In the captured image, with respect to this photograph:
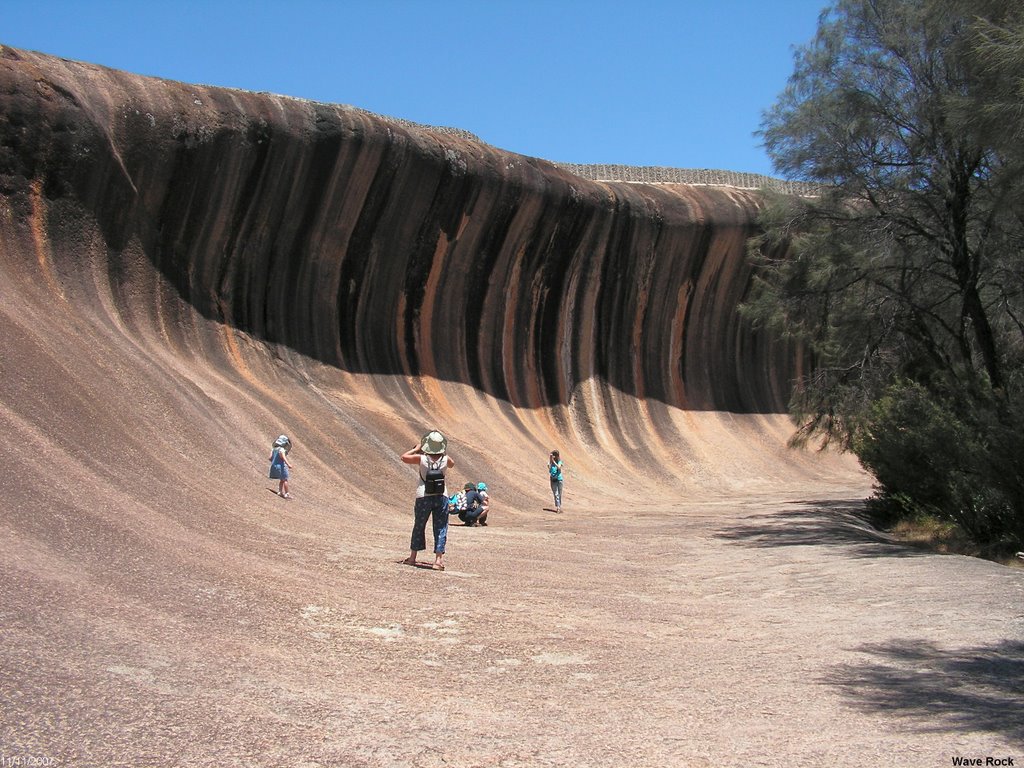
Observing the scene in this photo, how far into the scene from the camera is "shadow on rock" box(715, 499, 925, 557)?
45.1 ft

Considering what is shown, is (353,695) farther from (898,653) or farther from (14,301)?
(14,301)

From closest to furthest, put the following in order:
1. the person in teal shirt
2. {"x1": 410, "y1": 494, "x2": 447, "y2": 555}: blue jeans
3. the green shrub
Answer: {"x1": 410, "y1": 494, "x2": 447, "y2": 555}: blue jeans
the green shrub
the person in teal shirt

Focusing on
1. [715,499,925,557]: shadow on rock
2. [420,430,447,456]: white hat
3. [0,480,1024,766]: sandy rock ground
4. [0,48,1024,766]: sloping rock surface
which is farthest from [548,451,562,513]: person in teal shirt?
[420,430,447,456]: white hat

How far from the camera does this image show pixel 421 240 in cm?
2447

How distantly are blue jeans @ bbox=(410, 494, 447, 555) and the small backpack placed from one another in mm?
78

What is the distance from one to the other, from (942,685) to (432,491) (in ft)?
15.4

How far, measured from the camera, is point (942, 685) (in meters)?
5.81

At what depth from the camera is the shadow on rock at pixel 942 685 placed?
5.10 metres

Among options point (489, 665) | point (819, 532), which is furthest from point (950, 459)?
point (489, 665)

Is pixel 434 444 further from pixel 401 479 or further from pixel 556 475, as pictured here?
pixel 556 475

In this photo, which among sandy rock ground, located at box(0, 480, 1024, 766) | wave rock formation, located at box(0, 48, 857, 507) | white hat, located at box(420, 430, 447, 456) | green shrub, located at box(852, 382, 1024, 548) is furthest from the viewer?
wave rock formation, located at box(0, 48, 857, 507)

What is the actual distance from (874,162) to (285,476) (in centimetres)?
1072

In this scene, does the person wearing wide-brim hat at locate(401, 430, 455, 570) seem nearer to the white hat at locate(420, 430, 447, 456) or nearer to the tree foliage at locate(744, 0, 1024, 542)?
the white hat at locate(420, 430, 447, 456)

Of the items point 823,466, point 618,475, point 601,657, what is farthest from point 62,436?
point 823,466
